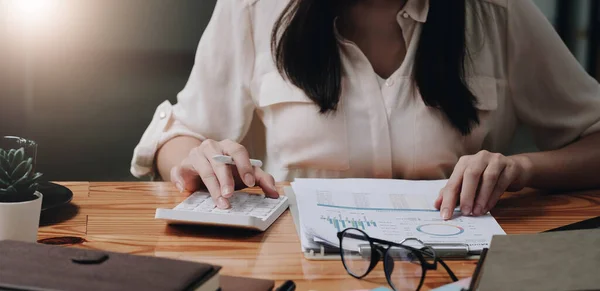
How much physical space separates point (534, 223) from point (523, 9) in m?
0.58

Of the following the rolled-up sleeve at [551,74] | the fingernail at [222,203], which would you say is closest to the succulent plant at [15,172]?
the fingernail at [222,203]

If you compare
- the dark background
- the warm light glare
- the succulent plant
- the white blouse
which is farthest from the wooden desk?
the warm light glare

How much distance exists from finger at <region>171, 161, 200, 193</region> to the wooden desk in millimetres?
22

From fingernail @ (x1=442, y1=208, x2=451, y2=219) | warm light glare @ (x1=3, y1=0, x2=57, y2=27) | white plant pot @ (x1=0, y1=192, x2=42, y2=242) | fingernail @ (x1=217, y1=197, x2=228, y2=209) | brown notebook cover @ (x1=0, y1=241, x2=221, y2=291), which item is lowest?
fingernail @ (x1=442, y1=208, x2=451, y2=219)

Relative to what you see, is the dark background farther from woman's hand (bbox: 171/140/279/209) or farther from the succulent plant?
the succulent plant

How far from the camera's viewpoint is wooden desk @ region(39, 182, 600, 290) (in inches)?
32.2

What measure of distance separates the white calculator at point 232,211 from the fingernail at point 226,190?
2 centimetres

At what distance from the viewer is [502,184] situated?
108 cm

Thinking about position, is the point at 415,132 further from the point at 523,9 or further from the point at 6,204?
the point at 6,204

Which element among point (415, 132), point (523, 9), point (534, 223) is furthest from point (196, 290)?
point (523, 9)

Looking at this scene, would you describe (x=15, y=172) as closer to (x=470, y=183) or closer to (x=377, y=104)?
(x=470, y=183)

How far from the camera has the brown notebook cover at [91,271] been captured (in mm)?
598

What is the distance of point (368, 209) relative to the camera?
102 cm

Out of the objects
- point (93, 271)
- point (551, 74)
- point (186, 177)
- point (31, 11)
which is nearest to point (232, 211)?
point (186, 177)
